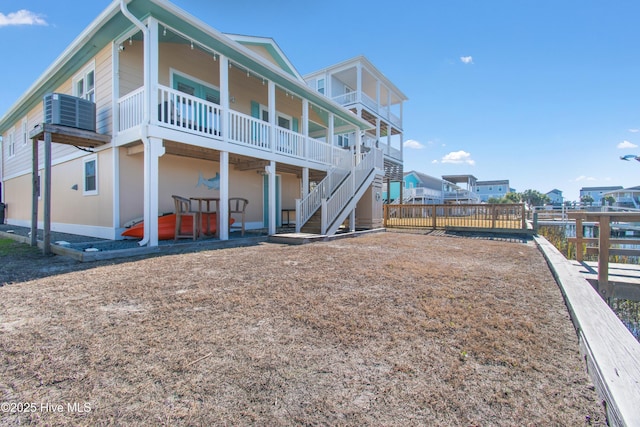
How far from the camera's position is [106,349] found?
2.08 m

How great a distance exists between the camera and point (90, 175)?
8484mm

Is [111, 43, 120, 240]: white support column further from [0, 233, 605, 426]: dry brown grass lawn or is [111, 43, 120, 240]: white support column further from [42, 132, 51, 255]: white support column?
[0, 233, 605, 426]: dry brown grass lawn

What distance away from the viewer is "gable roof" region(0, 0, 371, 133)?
20.9 feet

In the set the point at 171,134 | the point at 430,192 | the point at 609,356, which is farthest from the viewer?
the point at 430,192

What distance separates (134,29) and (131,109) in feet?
5.83

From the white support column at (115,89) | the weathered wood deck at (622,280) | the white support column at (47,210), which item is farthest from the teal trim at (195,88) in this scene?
the weathered wood deck at (622,280)

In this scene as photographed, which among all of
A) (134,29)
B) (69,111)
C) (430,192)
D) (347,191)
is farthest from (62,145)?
(430,192)

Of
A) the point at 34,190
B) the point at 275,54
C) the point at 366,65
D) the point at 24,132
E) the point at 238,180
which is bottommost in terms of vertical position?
the point at 34,190

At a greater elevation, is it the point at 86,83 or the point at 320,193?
the point at 86,83

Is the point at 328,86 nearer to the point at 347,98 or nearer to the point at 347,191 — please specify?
the point at 347,98

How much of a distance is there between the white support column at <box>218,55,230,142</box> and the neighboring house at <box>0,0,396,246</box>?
1.2 inches

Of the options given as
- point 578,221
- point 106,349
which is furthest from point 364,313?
point 578,221

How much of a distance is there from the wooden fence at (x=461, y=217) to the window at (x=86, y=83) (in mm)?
11827

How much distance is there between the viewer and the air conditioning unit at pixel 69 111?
6.85 m
